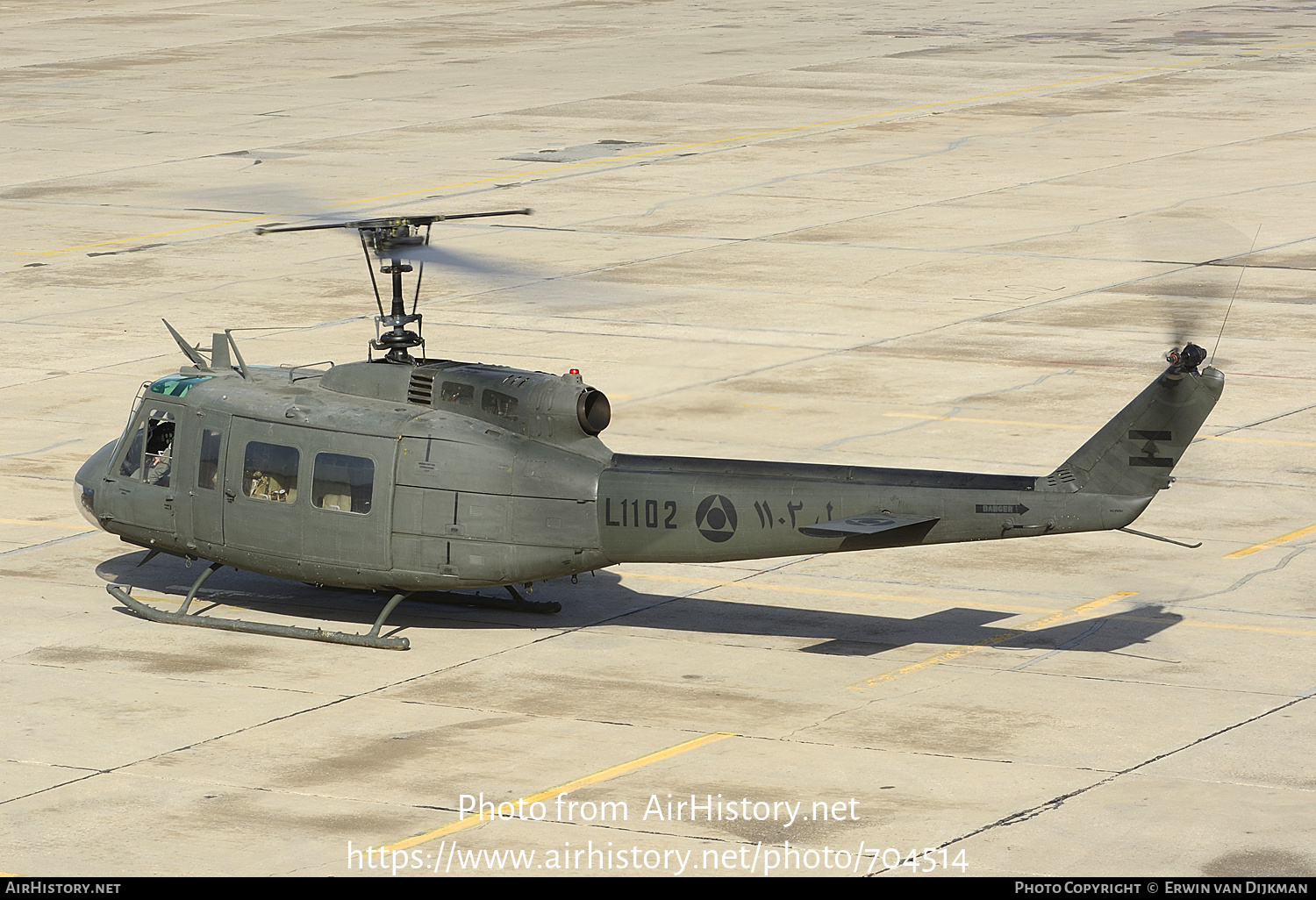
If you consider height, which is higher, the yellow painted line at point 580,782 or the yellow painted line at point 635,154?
the yellow painted line at point 635,154

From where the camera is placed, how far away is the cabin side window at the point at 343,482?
1827cm

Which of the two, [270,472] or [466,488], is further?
[270,472]

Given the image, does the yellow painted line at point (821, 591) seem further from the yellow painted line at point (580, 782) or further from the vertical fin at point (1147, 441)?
the yellow painted line at point (580, 782)

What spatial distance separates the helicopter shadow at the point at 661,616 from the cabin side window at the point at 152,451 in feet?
4.28

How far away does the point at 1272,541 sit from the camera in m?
21.2

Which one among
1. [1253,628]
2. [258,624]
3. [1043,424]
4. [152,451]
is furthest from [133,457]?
[1043,424]

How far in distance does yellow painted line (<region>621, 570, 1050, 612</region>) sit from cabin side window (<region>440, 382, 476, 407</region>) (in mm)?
3153

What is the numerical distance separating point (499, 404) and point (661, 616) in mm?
2633

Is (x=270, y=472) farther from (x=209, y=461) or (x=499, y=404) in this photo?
(x=499, y=404)

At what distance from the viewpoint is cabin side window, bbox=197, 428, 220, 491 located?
18.9 metres

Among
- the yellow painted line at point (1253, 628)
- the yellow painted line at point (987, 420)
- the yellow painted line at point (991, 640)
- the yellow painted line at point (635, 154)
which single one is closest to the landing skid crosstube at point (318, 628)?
the yellow painted line at point (991, 640)

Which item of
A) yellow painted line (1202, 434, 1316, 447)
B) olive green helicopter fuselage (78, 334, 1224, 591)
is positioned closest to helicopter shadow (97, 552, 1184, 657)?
olive green helicopter fuselage (78, 334, 1224, 591)

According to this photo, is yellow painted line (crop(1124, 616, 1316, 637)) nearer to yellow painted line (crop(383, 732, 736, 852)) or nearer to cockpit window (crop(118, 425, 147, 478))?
yellow painted line (crop(383, 732, 736, 852))
